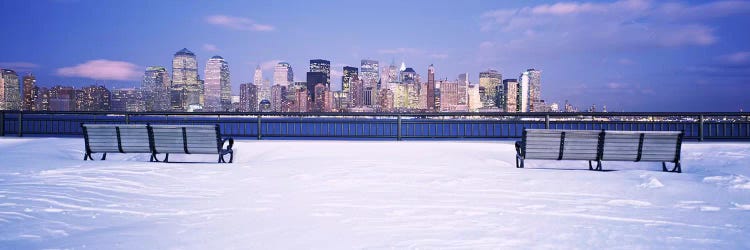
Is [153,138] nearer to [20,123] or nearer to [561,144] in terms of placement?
[561,144]

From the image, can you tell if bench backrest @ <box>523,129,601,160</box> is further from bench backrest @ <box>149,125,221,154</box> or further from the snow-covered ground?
bench backrest @ <box>149,125,221,154</box>

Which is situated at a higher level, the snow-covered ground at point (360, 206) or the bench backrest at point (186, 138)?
the bench backrest at point (186, 138)

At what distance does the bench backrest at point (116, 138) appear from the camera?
8.73 metres

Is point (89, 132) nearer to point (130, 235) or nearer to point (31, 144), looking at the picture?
point (31, 144)

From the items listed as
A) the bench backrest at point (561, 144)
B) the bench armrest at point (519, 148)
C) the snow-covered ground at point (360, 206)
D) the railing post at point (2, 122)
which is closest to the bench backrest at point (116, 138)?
the snow-covered ground at point (360, 206)

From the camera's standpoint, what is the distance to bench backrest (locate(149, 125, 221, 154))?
8.54 metres

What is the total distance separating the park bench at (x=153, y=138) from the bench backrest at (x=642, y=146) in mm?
6674

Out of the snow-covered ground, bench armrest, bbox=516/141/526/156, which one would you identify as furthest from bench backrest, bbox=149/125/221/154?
bench armrest, bbox=516/141/526/156

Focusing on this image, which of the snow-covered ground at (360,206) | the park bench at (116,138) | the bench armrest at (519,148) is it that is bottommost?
the snow-covered ground at (360,206)

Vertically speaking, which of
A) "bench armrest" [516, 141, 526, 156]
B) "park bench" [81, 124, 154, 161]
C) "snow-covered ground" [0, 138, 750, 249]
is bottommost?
"snow-covered ground" [0, 138, 750, 249]

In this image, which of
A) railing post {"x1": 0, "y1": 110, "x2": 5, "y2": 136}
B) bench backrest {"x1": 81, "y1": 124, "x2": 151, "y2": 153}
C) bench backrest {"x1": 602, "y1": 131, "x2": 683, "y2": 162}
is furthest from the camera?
railing post {"x1": 0, "y1": 110, "x2": 5, "y2": 136}

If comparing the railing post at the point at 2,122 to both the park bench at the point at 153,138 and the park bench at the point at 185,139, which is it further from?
the park bench at the point at 185,139

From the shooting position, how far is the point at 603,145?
26.1 ft

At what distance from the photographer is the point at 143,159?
10008 mm
